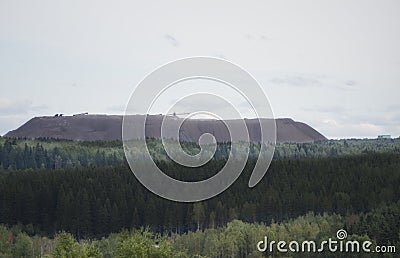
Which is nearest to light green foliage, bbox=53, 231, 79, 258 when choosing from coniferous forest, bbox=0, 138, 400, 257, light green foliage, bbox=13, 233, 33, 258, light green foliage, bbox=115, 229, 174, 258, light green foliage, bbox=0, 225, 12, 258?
light green foliage, bbox=115, 229, 174, 258

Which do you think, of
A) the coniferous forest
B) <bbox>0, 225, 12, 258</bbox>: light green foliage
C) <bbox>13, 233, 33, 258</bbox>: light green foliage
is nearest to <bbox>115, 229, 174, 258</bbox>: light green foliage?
<bbox>0, 225, 12, 258</bbox>: light green foliage

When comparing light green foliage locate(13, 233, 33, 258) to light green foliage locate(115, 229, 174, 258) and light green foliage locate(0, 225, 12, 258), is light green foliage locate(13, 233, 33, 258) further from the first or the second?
light green foliage locate(115, 229, 174, 258)

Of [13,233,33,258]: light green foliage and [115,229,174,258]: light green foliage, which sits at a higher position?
[115,229,174,258]: light green foliage

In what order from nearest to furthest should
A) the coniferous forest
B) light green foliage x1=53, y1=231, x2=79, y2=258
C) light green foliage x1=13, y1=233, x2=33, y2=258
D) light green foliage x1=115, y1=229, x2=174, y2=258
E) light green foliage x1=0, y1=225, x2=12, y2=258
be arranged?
light green foliage x1=115, y1=229, x2=174, y2=258 < light green foliage x1=53, y1=231, x2=79, y2=258 < light green foliage x1=0, y1=225, x2=12, y2=258 < light green foliage x1=13, y1=233, x2=33, y2=258 < the coniferous forest

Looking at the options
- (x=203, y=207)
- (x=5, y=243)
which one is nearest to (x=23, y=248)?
(x=5, y=243)

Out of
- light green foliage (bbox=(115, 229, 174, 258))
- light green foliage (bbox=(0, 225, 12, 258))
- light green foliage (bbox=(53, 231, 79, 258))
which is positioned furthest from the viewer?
light green foliage (bbox=(0, 225, 12, 258))

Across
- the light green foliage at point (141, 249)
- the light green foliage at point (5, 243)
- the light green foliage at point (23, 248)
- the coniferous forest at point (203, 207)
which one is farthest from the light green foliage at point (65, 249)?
the coniferous forest at point (203, 207)

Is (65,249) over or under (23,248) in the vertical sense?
over

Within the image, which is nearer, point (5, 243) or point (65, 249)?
point (65, 249)

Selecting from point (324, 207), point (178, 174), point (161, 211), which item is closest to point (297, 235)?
point (324, 207)

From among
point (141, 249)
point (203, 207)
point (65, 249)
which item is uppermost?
point (141, 249)

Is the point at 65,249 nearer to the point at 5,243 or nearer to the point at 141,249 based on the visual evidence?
the point at 141,249

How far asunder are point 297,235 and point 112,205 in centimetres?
3385

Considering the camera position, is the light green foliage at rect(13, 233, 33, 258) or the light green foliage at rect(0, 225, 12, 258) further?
the light green foliage at rect(13, 233, 33, 258)
